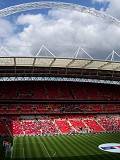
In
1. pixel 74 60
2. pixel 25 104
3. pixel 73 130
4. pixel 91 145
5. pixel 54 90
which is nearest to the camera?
pixel 91 145

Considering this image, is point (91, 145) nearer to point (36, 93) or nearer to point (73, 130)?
point (73, 130)

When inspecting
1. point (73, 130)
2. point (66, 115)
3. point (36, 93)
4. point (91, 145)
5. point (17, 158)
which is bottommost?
point (17, 158)

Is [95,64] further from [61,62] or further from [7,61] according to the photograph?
[7,61]

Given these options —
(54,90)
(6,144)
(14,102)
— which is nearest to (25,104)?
(14,102)

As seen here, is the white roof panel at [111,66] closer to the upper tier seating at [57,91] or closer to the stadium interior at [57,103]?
the stadium interior at [57,103]

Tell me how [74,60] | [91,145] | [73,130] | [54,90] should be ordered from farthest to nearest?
1. [54,90]
2. [73,130]
3. [74,60]
4. [91,145]

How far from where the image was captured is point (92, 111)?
57.0 m

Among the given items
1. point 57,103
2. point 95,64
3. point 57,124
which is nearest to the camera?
point 95,64

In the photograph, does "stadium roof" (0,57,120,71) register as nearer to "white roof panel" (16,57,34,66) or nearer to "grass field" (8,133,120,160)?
"white roof panel" (16,57,34,66)

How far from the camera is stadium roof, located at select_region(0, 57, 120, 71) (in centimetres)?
4141

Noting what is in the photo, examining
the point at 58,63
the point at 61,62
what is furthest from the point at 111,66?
the point at 58,63

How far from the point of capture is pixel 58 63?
44938mm

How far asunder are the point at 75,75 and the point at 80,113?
7.47m

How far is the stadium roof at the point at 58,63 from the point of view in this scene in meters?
41.4
